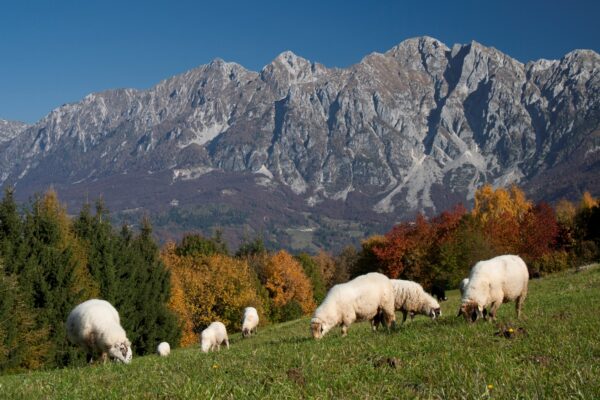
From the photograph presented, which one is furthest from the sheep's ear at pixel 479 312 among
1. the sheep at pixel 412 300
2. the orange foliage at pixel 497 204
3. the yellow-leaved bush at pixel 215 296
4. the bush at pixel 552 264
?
the orange foliage at pixel 497 204

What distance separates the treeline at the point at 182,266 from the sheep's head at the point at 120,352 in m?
15.3

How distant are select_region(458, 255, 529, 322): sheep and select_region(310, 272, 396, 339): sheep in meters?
3.30

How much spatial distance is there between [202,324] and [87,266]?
34952 millimetres

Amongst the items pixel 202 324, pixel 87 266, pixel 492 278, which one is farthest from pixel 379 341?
pixel 202 324

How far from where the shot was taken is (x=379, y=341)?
14.5m

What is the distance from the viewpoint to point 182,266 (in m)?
93.4

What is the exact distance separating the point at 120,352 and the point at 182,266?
73.4m

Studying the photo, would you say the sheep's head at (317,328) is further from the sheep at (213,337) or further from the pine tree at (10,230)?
the pine tree at (10,230)

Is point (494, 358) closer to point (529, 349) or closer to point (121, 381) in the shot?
Result: point (529, 349)

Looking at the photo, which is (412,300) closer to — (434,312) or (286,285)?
(434,312)

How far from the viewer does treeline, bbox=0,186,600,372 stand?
38.8 metres

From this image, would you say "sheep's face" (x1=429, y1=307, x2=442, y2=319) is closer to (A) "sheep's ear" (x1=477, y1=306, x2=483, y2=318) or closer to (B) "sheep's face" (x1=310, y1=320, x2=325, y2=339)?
(A) "sheep's ear" (x1=477, y1=306, x2=483, y2=318)

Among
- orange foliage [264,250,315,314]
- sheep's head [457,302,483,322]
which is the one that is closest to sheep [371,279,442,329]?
sheep's head [457,302,483,322]

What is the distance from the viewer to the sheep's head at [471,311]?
17.7m
